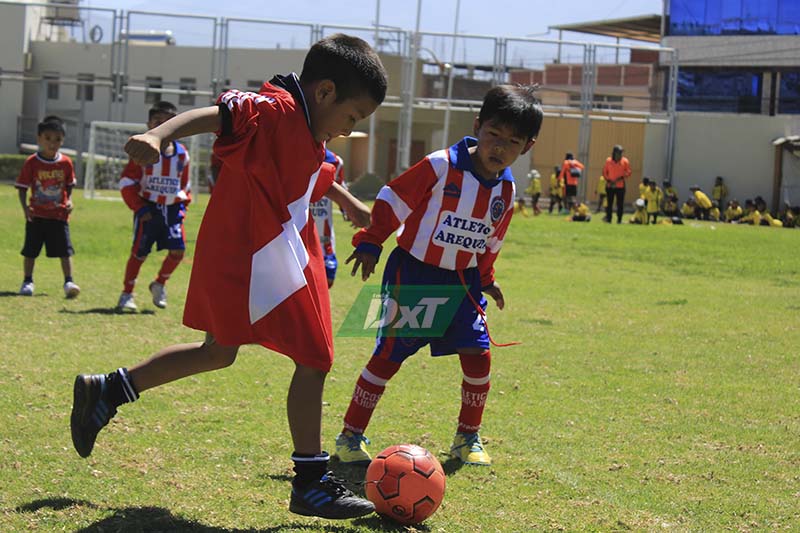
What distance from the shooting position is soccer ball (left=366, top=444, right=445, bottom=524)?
4.07m

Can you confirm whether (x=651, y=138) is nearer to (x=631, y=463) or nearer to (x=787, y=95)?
(x=787, y=95)

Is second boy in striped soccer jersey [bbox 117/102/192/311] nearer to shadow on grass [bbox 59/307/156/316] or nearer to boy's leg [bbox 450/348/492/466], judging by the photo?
shadow on grass [bbox 59/307/156/316]

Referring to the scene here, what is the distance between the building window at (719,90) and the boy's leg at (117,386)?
42178 millimetres

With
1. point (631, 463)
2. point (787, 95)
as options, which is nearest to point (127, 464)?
point (631, 463)

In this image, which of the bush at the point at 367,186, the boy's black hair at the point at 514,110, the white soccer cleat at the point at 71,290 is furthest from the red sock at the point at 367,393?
the bush at the point at 367,186

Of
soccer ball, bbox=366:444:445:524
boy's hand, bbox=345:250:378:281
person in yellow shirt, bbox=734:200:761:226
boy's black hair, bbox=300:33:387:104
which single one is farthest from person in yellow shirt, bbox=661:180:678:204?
boy's black hair, bbox=300:33:387:104

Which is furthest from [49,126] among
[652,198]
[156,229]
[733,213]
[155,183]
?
[733,213]

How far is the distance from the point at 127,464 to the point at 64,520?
81cm

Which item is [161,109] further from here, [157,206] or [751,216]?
[751,216]

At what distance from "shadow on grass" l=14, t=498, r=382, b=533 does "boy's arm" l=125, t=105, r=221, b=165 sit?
1307 mm

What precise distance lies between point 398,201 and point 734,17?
142ft

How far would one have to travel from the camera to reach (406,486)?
13.4 feet

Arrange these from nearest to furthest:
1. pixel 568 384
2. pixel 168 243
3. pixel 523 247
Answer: pixel 568 384, pixel 168 243, pixel 523 247

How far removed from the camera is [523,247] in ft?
63.0
